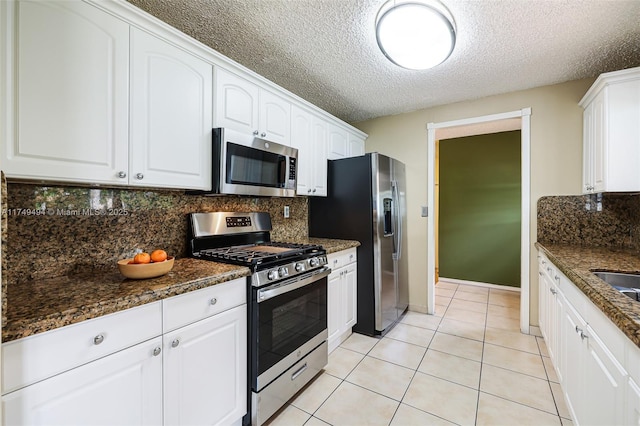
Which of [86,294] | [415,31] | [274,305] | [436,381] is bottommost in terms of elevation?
[436,381]

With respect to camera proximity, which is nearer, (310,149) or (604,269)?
(604,269)

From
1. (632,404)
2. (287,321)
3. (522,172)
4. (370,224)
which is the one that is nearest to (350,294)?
(370,224)

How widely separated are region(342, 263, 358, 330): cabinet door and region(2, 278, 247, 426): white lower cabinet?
48.4 inches

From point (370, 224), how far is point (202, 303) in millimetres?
1742

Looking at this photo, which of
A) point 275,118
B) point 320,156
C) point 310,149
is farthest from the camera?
point 320,156

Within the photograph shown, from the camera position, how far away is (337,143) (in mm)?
3113

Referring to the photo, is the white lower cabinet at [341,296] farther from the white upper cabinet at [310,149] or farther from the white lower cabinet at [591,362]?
the white lower cabinet at [591,362]

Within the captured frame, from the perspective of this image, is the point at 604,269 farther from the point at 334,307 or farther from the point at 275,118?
the point at 275,118

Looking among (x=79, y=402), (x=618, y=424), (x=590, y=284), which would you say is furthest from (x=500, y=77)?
(x=79, y=402)

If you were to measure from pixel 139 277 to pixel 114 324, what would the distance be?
0.92 ft

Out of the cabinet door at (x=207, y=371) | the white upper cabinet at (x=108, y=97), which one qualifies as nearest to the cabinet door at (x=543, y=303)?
the cabinet door at (x=207, y=371)

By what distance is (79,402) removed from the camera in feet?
3.25

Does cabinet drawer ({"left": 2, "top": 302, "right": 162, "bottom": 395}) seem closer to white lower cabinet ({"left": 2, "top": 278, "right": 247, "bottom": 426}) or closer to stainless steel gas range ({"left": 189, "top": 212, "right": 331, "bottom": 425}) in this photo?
white lower cabinet ({"left": 2, "top": 278, "right": 247, "bottom": 426})

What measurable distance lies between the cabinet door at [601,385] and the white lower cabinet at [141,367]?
1545mm
